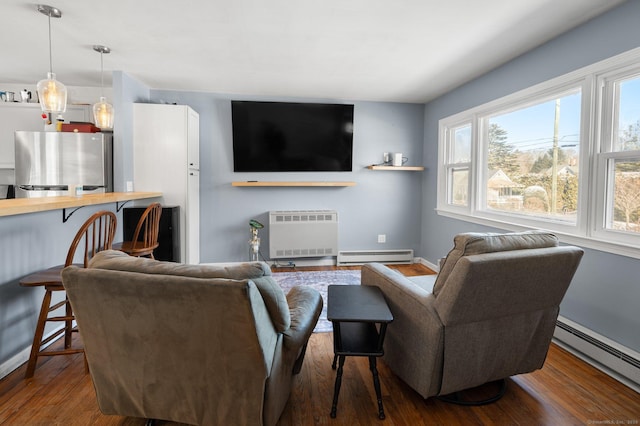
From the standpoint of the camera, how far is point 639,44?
2.13m

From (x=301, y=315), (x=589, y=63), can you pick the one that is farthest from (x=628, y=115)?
(x=301, y=315)

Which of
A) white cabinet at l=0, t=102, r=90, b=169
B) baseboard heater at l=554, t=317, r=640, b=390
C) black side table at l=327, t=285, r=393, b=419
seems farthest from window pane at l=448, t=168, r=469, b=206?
white cabinet at l=0, t=102, r=90, b=169

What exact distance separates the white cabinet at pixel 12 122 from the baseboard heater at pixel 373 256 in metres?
4.06

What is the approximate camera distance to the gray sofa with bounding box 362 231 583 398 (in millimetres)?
1593

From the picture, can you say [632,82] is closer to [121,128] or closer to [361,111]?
[361,111]

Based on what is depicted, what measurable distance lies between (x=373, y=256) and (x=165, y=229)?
2.87 metres

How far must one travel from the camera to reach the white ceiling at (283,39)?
2357 mm

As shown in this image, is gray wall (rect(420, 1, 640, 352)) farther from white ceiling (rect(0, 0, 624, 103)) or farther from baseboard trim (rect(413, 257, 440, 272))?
baseboard trim (rect(413, 257, 440, 272))

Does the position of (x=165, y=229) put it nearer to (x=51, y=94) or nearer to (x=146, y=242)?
(x=146, y=242)

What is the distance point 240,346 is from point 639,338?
8.01ft

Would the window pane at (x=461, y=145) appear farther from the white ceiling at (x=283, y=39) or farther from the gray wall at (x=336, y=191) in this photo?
the gray wall at (x=336, y=191)

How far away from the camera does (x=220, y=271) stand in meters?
1.27

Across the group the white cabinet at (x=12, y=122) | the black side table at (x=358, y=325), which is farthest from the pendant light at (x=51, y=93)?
the black side table at (x=358, y=325)

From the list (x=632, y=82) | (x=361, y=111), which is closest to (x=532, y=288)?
(x=632, y=82)
